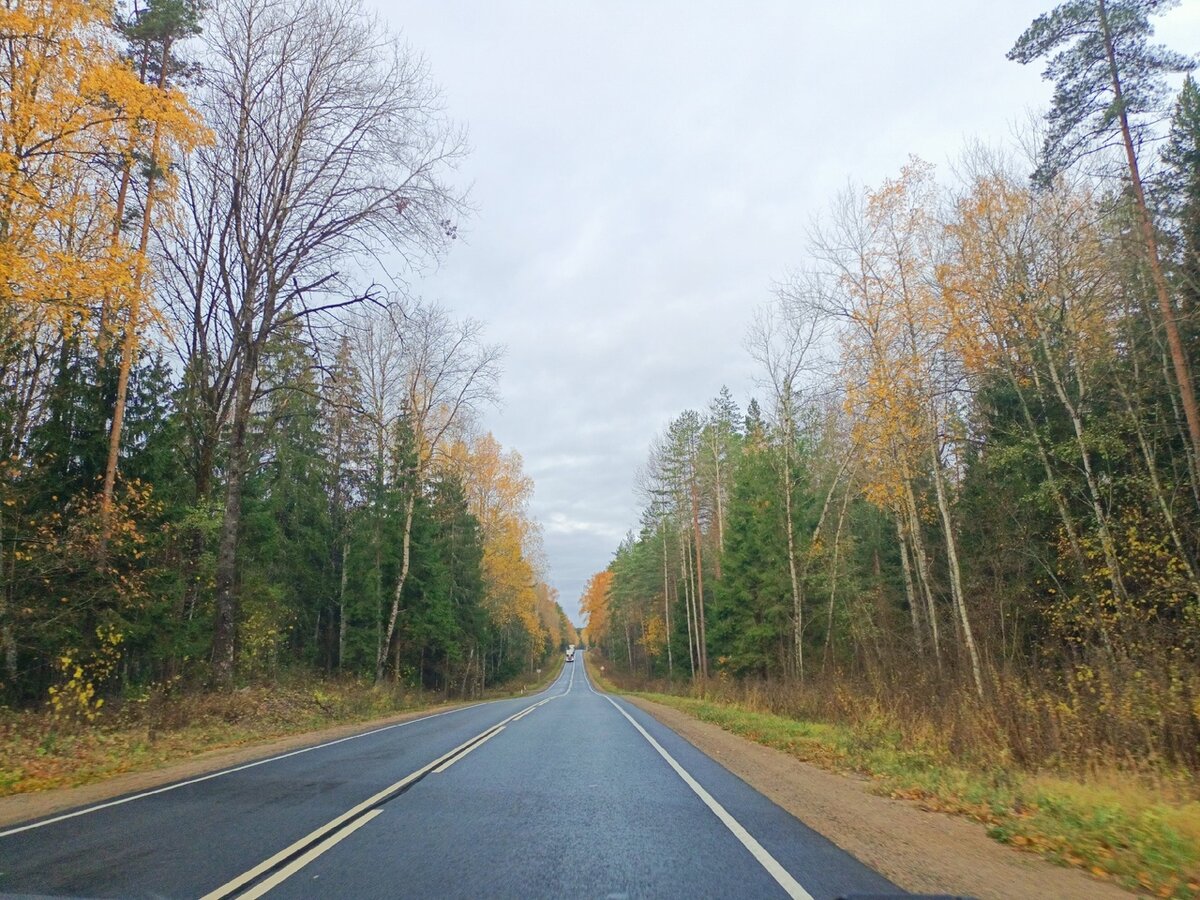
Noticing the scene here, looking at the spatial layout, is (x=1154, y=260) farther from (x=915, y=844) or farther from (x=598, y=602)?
(x=598, y=602)

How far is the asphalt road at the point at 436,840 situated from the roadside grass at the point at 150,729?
2.33 metres

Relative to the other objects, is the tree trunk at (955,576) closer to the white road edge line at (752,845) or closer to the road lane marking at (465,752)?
the white road edge line at (752,845)

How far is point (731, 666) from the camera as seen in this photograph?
121 ft

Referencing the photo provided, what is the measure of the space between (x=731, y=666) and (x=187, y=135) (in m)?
32.1

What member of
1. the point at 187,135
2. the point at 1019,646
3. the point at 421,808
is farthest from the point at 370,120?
the point at 1019,646

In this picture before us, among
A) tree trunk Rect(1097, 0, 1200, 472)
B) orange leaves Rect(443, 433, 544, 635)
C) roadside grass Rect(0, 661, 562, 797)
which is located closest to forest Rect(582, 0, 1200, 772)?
tree trunk Rect(1097, 0, 1200, 472)

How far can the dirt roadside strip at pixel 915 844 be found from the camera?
503 cm

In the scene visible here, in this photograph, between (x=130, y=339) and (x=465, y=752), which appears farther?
(x=130, y=339)

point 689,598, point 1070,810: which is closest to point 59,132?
point 1070,810

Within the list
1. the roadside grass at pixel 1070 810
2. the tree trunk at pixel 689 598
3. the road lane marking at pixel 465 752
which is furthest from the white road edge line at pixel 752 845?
the tree trunk at pixel 689 598

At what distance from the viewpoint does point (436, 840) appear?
613 cm

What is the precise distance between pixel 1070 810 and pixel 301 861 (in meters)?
6.77

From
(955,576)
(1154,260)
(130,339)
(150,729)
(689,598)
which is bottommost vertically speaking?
(150,729)

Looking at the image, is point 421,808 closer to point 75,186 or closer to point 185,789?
point 185,789
